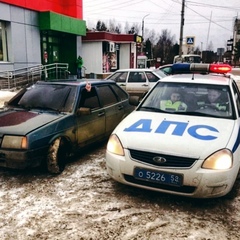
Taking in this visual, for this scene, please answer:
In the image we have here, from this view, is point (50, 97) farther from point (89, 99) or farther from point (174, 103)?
point (174, 103)

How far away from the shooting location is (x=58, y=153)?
14.4 feet

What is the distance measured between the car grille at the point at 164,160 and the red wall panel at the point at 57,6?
14777 mm

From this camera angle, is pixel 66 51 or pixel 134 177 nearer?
pixel 134 177

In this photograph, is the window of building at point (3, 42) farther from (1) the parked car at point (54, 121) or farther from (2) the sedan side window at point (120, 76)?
(1) the parked car at point (54, 121)

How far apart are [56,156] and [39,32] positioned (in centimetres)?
1570

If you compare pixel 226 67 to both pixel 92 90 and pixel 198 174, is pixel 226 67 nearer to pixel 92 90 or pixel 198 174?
pixel 92 90

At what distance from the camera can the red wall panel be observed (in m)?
16.7

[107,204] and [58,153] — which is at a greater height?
[58,153]

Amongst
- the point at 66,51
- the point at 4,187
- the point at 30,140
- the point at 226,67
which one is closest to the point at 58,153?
the point at 30,140

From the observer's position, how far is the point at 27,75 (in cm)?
1719

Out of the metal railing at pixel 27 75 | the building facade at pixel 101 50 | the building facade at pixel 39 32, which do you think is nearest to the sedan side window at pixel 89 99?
the metal railing at pixel 27 75

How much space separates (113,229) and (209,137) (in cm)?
151

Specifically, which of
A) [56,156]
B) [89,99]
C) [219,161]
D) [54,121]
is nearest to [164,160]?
[219,161]

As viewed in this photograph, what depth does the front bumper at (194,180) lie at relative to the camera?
126 inches
